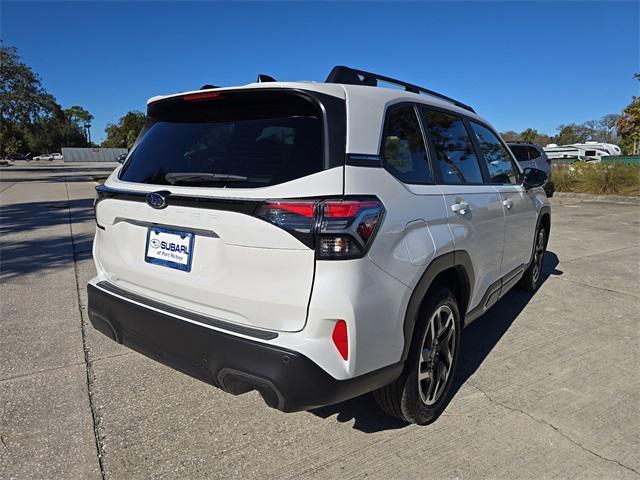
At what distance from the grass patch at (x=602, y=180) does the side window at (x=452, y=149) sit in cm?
1503

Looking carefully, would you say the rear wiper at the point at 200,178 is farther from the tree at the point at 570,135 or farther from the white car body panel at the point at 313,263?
the tree at the point at 570,135

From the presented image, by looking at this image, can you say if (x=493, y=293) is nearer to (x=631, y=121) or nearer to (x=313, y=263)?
(x=313, y=263)

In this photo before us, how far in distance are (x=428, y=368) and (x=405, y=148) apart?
121 cm

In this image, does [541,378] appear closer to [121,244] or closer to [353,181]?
[353,181]

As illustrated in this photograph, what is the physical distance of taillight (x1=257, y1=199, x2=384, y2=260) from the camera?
1.74 m

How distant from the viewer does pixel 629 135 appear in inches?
891

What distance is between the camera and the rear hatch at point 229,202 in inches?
70.9

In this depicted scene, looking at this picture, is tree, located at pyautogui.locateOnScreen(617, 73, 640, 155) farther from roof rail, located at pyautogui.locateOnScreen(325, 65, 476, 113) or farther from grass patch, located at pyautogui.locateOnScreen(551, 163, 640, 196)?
roof rail, located at pyautogui.locateOnScreen(325, 65, 476, 113)

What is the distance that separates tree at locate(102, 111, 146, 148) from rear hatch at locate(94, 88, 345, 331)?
85896mm

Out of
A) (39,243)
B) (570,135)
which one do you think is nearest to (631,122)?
(39,243)

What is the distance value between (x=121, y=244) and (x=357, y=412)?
65.2 inches

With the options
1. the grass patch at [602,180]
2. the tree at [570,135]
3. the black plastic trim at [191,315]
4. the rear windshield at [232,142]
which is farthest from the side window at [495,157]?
the tree at [570,135]

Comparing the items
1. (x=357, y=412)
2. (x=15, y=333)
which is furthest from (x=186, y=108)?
(x=15, y=333)

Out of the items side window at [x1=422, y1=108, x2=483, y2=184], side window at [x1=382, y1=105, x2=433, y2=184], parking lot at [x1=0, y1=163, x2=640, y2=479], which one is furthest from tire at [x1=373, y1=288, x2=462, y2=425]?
side window at [x1=422, y1=108, x2=483, y2=184]
